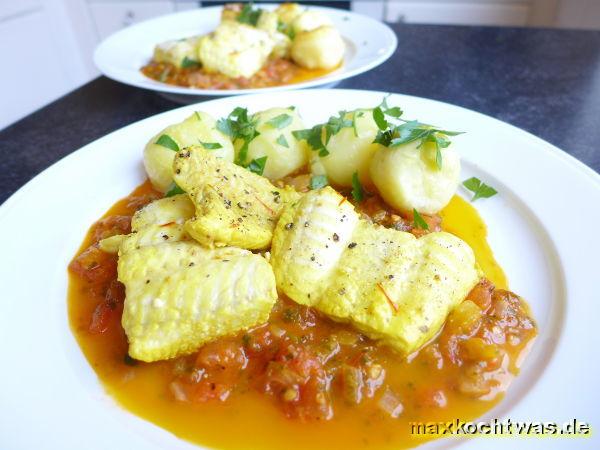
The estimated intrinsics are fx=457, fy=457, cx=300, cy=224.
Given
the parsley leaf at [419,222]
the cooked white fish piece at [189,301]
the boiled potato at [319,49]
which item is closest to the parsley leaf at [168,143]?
the cooked white fish piece at [189,301]

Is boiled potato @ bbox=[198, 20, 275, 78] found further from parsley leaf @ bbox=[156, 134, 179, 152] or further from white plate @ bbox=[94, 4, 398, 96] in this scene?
parsley leaf @ bbox=[156, 134, 179, 152]

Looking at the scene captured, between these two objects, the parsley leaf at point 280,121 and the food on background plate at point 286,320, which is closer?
the food on background plate at point 286,320

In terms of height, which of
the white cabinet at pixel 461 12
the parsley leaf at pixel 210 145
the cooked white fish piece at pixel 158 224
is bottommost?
the white cabinet at pixel 461 12

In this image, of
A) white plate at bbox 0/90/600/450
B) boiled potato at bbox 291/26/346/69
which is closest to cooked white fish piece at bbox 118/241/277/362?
white plate at bbox 0/90/600/450

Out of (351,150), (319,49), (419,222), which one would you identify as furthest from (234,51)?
(419,222)

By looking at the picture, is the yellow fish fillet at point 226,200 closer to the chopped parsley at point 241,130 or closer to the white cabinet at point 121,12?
the chopped parsley at point 241,130

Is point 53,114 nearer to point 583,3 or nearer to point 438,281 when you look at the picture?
point 438,281
